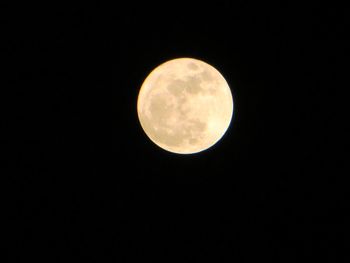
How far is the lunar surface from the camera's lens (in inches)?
321

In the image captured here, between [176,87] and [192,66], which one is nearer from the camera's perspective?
[176,87]

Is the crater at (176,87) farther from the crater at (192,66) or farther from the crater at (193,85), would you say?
the crater at (192,66)

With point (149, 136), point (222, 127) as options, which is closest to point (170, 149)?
point (149, 136)

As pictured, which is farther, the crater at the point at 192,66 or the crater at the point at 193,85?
the crater at the point at 192,66

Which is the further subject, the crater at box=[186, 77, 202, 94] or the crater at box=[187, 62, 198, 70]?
the crater at box=[187, 62, 198, 70]

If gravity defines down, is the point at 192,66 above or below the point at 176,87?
above

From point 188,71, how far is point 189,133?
44.3 inches

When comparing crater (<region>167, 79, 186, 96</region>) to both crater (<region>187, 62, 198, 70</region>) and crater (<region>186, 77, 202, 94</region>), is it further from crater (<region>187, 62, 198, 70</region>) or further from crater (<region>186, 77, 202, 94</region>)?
crater (<region>187, 62, 198, 70</region>)

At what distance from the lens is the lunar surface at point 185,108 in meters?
8.15

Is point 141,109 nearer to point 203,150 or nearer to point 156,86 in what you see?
point 156,86

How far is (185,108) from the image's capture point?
8.14 m

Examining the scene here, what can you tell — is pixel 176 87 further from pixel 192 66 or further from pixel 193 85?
pixel 192 66

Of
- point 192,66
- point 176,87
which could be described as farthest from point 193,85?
point 192,66

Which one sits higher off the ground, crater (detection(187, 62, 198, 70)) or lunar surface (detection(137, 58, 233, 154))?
crater (detection(187, 62, 198, 70))
